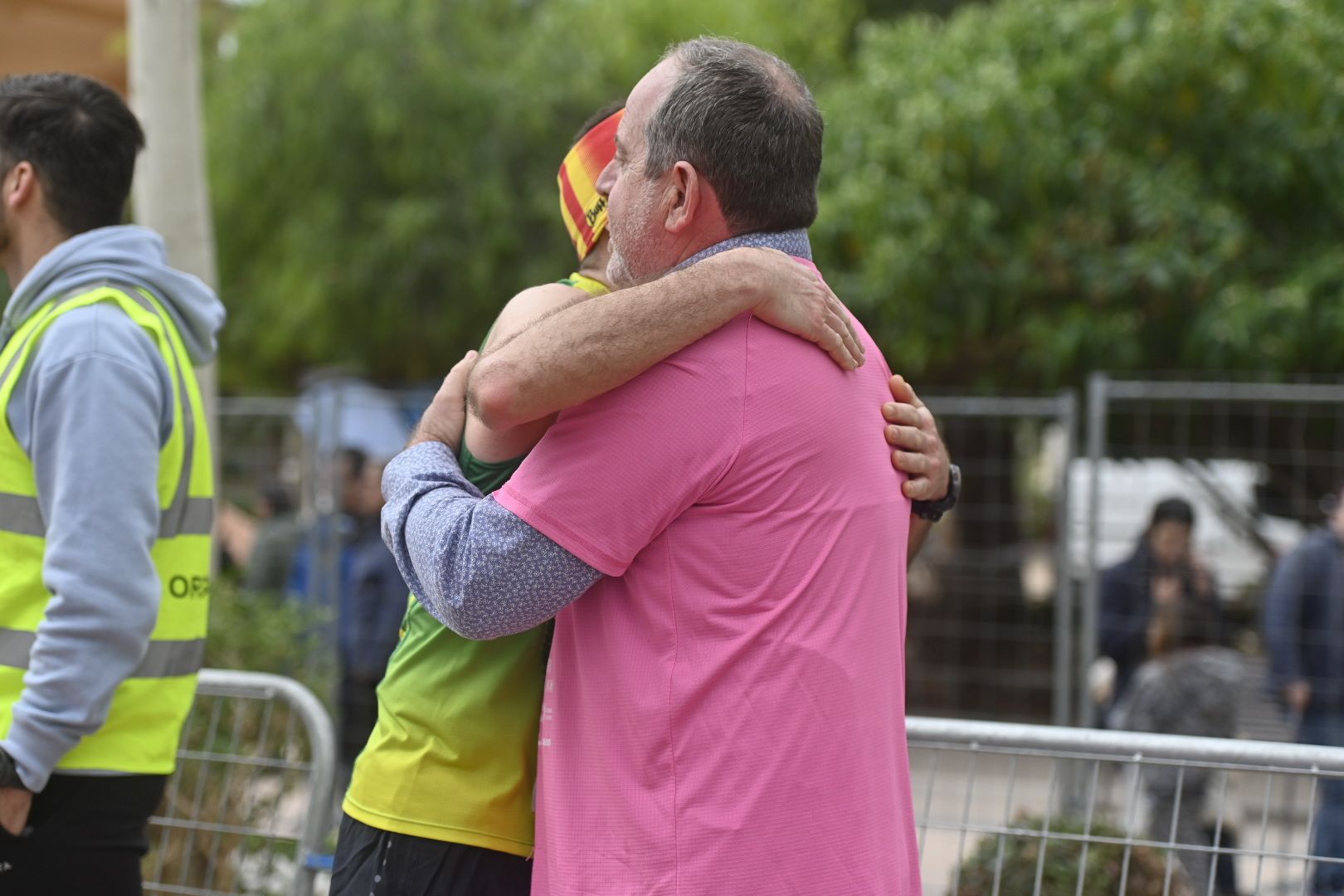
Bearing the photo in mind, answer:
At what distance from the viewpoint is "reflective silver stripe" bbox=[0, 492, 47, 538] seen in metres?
2.35

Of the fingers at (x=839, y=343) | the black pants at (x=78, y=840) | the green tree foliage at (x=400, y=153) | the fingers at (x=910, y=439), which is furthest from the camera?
the green tree foliage at (x=400, y=153)

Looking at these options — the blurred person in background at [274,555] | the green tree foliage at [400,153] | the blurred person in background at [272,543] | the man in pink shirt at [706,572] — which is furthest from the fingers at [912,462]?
the green tree foliage at [400,153]

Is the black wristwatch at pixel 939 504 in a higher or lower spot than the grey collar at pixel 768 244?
lower

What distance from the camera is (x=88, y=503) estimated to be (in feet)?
7.47

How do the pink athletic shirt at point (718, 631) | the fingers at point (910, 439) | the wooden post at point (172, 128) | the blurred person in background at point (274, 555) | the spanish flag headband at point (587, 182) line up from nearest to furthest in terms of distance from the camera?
the pink athletic shirt at point (718, 631)
the fingers at point (910, 439)
the spanish flag headband at point (587, 182)
the wooden post at point (172, 128)
the blurred person in background at point (274, 555)

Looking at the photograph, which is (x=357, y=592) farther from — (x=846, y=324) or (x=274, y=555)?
(x=846, y=324)

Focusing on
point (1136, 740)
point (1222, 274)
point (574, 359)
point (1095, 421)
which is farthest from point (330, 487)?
point (574, 359)

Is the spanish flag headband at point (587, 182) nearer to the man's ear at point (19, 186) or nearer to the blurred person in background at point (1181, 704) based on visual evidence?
the man's ear at point (19, 186)

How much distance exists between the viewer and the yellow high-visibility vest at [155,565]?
7.66ft

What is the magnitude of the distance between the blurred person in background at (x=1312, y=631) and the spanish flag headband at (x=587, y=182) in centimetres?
464

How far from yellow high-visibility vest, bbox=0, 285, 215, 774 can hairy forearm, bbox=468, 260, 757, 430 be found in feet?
3.22

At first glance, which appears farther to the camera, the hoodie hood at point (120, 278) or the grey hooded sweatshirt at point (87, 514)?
the hoodie hood at point (120, 278)

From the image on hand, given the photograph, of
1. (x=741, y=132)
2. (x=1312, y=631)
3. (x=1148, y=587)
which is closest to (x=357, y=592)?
(x=1148, y=587)

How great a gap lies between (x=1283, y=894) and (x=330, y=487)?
4.82m
